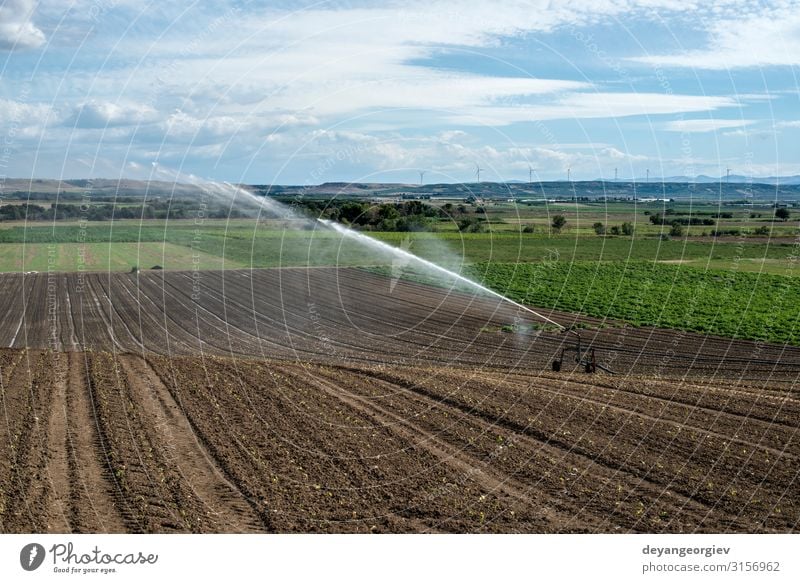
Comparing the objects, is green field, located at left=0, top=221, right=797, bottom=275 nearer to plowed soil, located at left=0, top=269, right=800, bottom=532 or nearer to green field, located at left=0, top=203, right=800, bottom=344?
green field, located at left=0, top=203, right=800, bottom=344

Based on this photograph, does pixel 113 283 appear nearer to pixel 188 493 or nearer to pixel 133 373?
pixel 133 373

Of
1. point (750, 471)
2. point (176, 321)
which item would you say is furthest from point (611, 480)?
point (176, 321)

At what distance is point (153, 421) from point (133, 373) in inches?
305

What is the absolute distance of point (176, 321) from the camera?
4828cm
